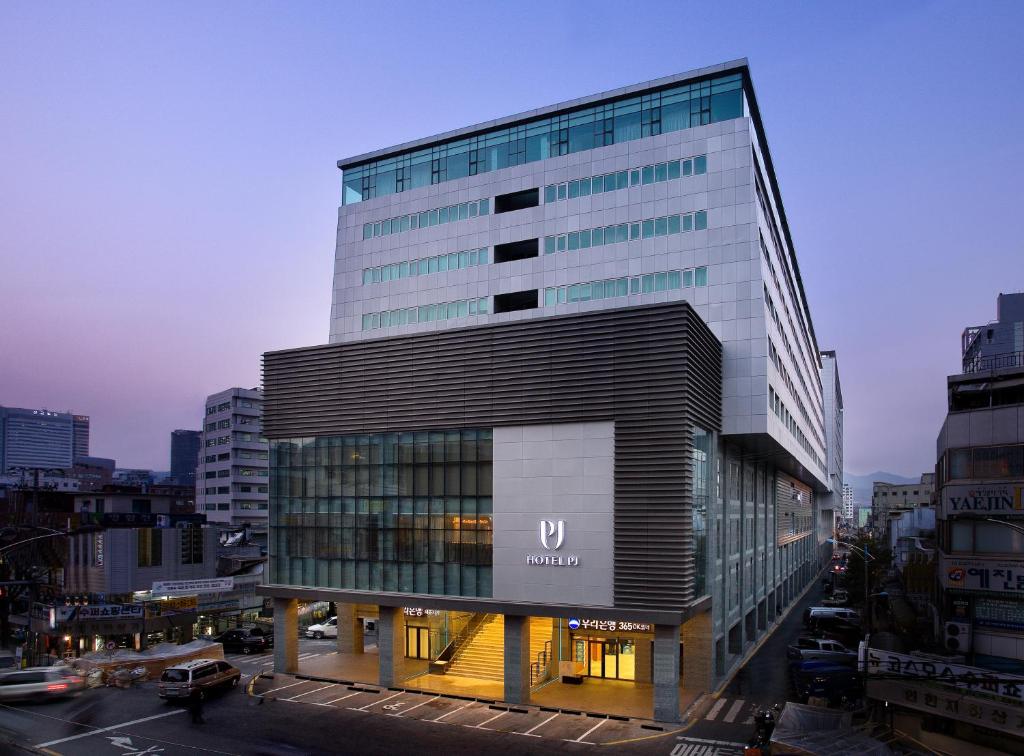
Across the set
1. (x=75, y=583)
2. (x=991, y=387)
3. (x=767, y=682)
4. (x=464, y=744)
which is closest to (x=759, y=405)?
(x=991, y=387)

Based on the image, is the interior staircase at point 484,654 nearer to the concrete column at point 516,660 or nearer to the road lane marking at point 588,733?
the concrete column at point 516,660

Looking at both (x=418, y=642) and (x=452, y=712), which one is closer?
(x=452, y=712)

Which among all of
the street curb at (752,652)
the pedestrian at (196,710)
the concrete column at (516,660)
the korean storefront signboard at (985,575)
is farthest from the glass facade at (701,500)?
the pedestrian at (196,710)

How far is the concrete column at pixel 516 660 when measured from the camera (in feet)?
136

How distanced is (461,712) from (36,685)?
23.7m

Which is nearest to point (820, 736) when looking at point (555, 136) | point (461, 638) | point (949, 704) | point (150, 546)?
point (949, 704)

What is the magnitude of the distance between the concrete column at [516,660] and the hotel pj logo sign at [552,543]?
351cm

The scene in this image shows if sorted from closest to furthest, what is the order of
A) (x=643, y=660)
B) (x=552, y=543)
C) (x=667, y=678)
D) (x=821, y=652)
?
(x=667, y=678) < (x=552, y=543) < (x=643, y=660) < (x=821, y=652)

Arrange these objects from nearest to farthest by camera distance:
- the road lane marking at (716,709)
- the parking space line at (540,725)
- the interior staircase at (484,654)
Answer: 1. the parking space line at (540,725)
2. the road lane marking at (716,709)
3. the interior staircase at (484,654)

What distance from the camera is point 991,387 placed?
46.8 metres

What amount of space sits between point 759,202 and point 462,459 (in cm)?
2611

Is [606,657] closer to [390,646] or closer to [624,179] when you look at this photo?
[390,646]

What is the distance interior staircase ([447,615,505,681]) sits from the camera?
47.5 m

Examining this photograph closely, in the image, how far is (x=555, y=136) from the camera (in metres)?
56.0
